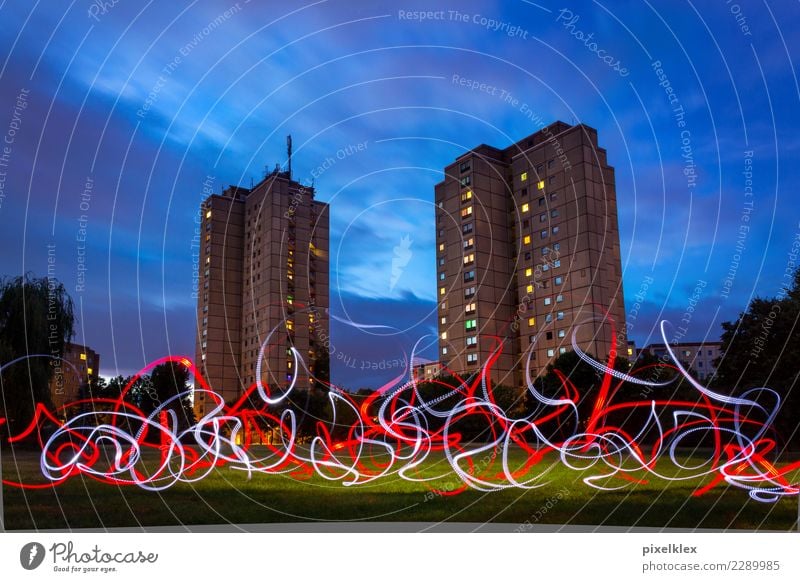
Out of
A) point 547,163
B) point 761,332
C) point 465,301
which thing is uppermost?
point 547,163

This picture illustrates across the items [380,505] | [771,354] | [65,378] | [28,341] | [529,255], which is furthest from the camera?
[529,255]

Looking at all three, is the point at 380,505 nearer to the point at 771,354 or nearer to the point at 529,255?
the point at 771,354

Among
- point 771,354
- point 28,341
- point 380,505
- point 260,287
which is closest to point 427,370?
point 260,287

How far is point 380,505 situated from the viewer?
77.7ft

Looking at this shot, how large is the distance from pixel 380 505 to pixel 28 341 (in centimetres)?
2222

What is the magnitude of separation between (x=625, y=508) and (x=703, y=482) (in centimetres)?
895

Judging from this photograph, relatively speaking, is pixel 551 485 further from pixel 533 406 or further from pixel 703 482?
pixel 533 406

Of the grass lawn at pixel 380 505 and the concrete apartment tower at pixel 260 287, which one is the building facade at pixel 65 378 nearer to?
the grass lawn at pixel 380 505

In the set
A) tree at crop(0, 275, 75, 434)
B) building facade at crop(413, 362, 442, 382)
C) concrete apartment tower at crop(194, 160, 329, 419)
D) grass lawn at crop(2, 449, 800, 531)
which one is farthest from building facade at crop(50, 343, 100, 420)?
concrete apartment tower at crop(194, 160, 329, 419)

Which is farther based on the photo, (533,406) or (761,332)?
(533,406)

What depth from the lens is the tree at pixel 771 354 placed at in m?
39.9
